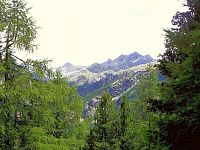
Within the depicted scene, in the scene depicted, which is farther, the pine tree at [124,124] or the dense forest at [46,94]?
the pine tree at [124,124]

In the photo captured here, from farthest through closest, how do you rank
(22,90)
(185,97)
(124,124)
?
(124,124) < (22,90) < (185,97)

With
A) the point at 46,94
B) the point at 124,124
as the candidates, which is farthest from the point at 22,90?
the point at 124,124

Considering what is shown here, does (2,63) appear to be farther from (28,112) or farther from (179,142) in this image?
(179,142)

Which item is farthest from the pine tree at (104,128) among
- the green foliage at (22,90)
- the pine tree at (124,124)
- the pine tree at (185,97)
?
the pine tree at (185,97)

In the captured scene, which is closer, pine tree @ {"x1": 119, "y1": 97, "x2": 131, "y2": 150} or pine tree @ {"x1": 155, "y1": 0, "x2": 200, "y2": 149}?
pine tree @ {"x1": 155, "y1": 0, "x2": 200, "y2": 149}

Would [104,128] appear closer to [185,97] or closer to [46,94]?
[46,94]

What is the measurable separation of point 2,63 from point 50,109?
282 centimetres

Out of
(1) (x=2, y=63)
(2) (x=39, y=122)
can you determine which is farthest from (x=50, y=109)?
(1) (x=2, y=63)

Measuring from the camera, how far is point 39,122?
1502 centimetres

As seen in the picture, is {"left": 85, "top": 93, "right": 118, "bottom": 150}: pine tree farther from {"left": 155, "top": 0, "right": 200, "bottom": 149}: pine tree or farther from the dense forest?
{"left": 155, "top": 0, "right": 200, "bottom": 149}: pine tree

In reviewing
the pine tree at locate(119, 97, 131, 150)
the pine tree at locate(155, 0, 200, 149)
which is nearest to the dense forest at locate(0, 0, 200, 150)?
the pine tree at locate(155, 0, 200, 149)

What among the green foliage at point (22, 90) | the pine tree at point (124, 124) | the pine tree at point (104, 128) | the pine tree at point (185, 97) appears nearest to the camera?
the pine tree at point (185, 97)

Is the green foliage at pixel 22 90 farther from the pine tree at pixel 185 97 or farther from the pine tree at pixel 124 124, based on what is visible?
the pine tree at pixel 124 124

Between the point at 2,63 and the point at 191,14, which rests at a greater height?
the point at 191,14
